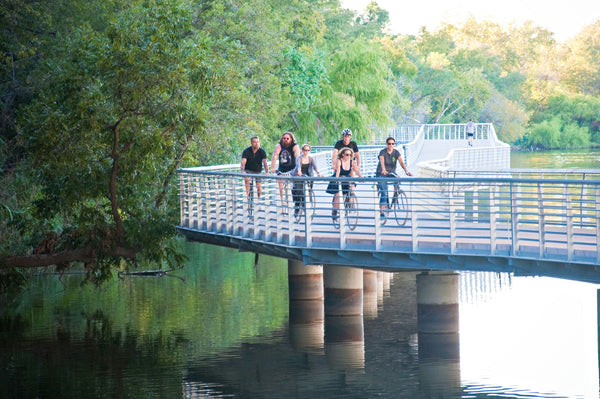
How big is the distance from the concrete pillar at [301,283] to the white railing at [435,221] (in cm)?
384

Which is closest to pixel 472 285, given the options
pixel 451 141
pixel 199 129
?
pixel 199 129

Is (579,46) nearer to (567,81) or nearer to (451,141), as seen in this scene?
(567,81)

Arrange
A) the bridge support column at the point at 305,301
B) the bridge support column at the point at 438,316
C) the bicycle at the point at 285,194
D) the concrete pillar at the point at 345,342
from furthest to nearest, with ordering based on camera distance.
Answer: the bridge support column at the point at 305,301, the bridge support column at the point at 438,316, the concrete pillar at the point at 345,342, the bicycle at the point at 285,194

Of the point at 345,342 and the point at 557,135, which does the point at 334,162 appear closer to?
the point at 345,342

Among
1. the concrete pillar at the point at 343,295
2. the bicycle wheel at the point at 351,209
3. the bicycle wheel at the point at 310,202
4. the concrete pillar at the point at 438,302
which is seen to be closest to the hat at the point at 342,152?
the bicycle wheel at the point at 351,209

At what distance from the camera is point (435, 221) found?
20.2 metres

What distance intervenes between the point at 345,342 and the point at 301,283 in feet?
14.7

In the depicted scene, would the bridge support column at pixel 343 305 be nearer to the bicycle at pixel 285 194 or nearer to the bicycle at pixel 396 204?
the bicycle at pixel 396 204

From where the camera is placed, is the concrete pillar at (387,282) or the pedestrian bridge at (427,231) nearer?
the pedestrian bridge at (427,231)

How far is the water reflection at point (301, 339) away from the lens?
19.0 meters

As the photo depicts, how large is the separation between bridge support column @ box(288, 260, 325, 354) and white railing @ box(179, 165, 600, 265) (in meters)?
3.52

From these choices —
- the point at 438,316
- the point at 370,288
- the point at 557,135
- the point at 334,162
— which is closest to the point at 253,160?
the point at 334,162

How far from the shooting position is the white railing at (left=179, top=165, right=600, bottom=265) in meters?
15.6

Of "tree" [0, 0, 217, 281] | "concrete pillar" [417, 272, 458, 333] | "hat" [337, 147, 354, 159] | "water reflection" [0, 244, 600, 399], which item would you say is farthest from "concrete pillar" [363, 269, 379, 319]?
"hat" [337, 147, 354, 159]
